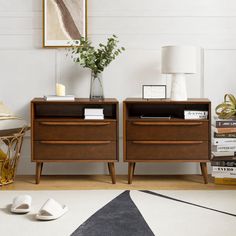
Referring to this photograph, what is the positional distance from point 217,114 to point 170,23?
87cm

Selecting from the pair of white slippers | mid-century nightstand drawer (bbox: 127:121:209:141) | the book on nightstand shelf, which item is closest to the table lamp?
mid-century nightstand drawer (bbox: 127:121:209:141)

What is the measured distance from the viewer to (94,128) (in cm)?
440

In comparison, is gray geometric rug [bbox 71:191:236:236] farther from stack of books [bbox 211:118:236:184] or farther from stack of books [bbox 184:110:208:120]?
stack of books [bbox 184:110:208:120]

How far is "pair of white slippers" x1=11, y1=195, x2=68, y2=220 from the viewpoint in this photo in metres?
3.33

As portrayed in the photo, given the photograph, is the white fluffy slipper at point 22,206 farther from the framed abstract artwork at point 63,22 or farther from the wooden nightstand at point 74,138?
the framed abstract artwork at point 63,22

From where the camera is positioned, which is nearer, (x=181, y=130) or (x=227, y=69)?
(x=181, y=130)

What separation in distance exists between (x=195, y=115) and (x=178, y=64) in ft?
1.38

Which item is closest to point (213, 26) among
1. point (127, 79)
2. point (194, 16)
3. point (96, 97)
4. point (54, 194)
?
point (194, 16)

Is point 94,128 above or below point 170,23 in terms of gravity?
below

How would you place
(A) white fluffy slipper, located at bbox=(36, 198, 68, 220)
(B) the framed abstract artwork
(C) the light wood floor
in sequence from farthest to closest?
(B) the framed abstract artwork, (C) the light wood floor, (A) white fluffy slipper, located at bbox=(36, 198, 68, 220)

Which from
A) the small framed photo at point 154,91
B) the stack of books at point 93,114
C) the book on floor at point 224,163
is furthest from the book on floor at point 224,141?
the stack of books at point 93,114

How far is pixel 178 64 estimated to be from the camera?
14.5 feet

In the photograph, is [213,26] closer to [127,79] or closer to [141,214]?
[127,79]

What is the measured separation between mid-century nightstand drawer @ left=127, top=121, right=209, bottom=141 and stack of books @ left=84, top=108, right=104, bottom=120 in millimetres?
259
